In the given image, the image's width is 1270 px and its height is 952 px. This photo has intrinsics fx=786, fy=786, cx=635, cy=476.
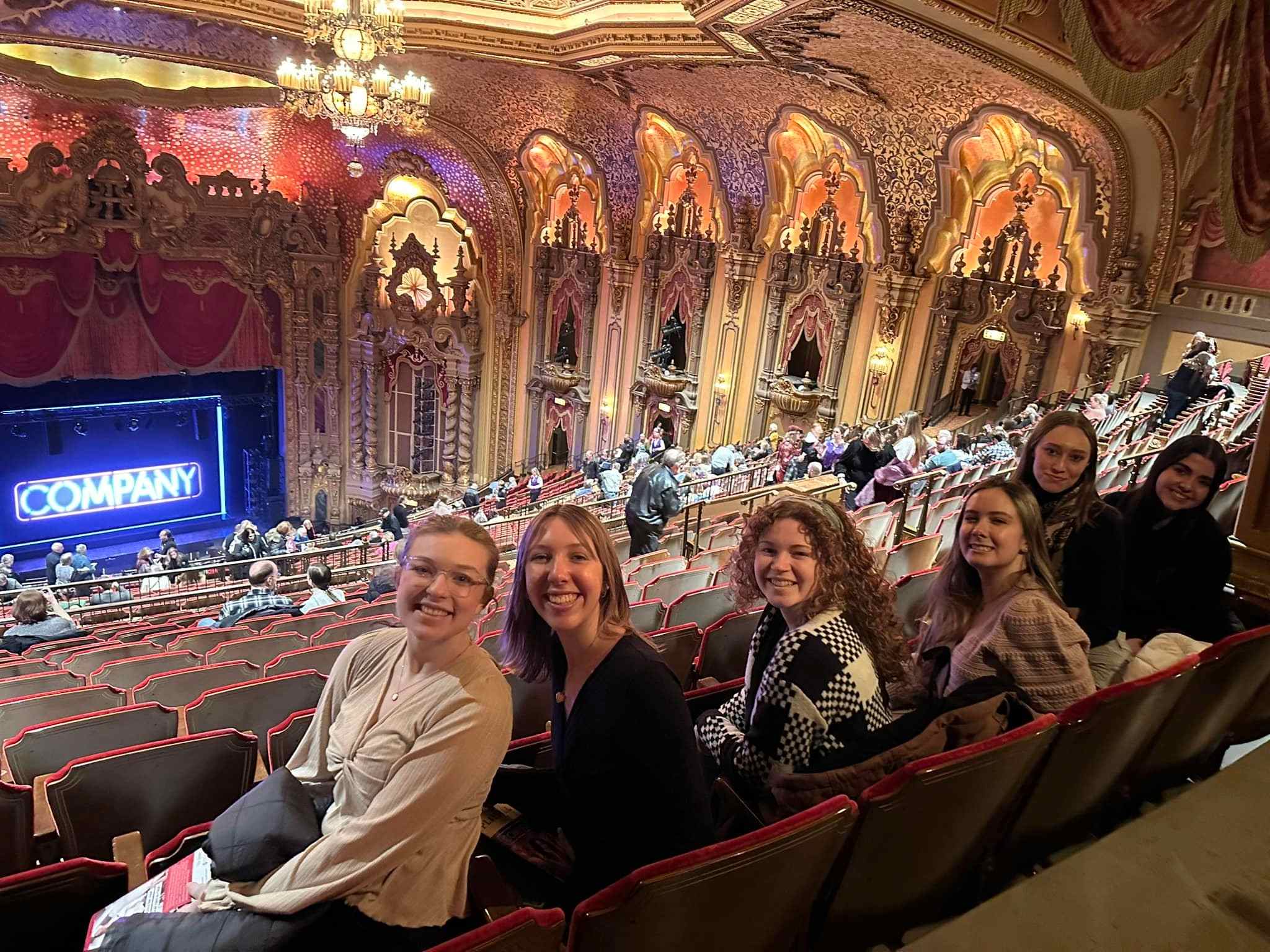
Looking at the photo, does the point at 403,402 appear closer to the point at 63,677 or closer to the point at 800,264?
the point at 800,264

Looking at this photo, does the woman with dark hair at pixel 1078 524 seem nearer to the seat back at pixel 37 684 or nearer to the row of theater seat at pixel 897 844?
the row of theater seat at pixel 897 844

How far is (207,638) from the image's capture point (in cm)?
569

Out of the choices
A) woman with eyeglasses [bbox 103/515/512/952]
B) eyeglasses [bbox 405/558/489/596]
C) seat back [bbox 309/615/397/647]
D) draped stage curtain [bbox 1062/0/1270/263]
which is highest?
draped stage curtain [bbox 1062/0/1270/263]

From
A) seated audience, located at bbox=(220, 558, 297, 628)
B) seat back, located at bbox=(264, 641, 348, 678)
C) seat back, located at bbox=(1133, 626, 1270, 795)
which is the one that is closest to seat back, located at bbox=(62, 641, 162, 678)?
seated audience, located at bbox=(220, 558, 297, 628)

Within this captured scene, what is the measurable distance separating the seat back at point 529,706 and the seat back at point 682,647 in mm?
535

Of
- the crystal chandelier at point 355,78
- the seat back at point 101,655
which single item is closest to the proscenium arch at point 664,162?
the crystal chandelier at point 355,78

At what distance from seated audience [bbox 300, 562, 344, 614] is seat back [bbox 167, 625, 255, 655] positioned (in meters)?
0.57

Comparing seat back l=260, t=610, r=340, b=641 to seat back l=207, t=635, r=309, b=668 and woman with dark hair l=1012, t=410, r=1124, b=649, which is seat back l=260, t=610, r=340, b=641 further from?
woman with dark hair l=1012, t=410, r=1124, b=649

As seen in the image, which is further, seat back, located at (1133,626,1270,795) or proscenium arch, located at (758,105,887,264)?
proscenium arch, located at (758,105,887,264)

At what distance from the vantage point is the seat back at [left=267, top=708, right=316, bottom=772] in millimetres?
2691

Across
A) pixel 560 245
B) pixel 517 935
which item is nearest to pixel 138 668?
pixel 517 935

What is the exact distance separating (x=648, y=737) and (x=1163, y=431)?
8054 mm

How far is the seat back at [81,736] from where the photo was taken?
2771mm

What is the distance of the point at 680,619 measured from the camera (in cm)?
414
